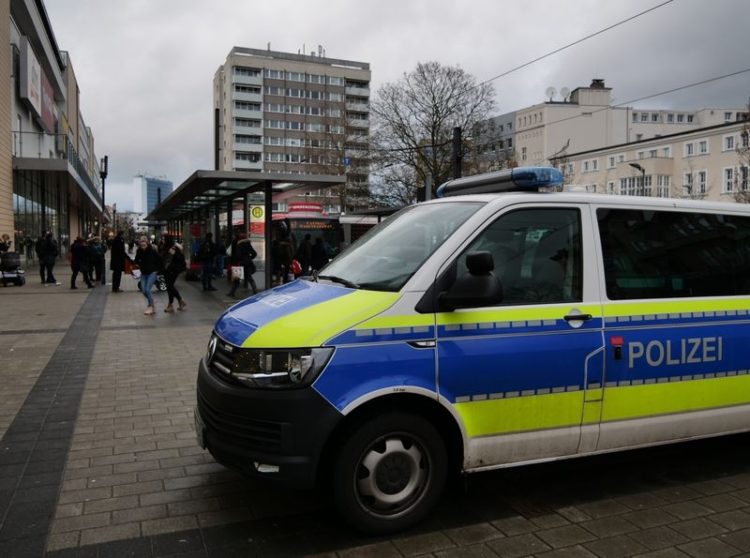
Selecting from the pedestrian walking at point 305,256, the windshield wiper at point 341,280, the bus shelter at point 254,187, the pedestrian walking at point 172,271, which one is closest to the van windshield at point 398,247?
the windshield wiper at point 341,280

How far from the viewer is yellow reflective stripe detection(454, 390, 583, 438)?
368 cm

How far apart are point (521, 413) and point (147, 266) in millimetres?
10722

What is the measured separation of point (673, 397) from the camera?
165 inches

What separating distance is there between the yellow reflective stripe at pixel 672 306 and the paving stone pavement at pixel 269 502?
1191 mm

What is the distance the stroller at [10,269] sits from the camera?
18.9 meters

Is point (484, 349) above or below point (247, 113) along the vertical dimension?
below

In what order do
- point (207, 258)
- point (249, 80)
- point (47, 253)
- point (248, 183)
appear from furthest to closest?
point (249, 80) → point (47, 253) → point (207, 258) → point (248, 183)

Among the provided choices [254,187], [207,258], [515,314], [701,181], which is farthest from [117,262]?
[701,181]

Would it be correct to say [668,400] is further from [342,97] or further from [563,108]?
[342,97]

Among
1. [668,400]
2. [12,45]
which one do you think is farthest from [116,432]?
[12,45]

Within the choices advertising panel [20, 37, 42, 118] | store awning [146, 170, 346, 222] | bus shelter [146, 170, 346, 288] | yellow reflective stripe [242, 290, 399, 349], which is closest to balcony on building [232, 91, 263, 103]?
advertising panel [20, 37, 42, 118]

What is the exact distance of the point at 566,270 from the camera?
4020 mm

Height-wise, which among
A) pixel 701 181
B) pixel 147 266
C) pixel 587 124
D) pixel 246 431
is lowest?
pixel 246 431

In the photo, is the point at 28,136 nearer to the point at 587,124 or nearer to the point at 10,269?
the point at 10,269
